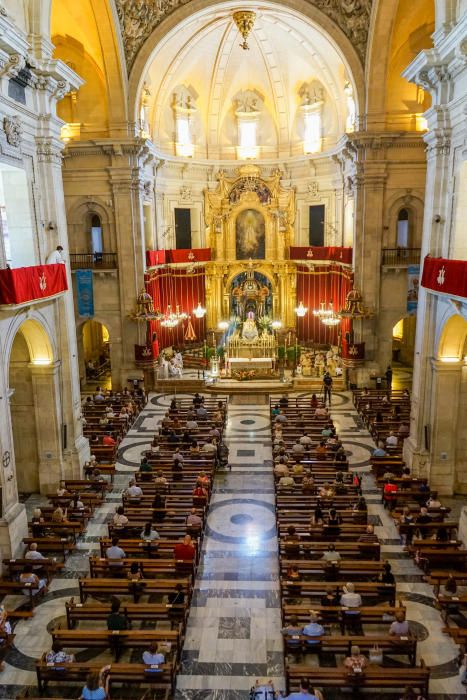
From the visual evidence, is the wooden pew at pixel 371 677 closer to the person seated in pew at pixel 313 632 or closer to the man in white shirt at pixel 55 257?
Answer: the person seated in pew at pixel 313 632

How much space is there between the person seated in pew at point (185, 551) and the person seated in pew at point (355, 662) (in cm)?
448

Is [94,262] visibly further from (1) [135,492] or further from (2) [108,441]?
(1) [135,492]

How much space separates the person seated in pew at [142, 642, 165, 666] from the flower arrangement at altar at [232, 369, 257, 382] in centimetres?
2082

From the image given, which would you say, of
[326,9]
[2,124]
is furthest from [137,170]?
[2,124]

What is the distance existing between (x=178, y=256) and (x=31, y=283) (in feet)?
66.5

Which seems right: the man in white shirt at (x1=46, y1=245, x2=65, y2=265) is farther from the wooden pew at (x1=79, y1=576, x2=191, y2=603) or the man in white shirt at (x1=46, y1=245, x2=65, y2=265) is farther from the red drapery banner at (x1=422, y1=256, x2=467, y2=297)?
the red drapery banner at (x1=422, y1=256, x2=467, y2=297)

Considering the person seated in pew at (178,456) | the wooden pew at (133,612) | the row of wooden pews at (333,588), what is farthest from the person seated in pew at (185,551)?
the person seated in pew at (178,456)

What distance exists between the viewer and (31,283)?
597 inches

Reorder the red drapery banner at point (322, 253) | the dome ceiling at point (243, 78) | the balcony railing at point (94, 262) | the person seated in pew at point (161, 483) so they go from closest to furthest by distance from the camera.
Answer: the person seated in pew at point (161, 483), the balcony railing at point (94, 262), the dome ceiling at point (243, 78), the red drapery banner at point (322, 253)

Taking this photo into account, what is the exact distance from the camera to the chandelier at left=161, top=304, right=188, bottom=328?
102 ft

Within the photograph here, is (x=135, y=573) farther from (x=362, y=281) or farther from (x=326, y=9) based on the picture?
(x=326, y=9)

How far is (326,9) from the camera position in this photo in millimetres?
26703

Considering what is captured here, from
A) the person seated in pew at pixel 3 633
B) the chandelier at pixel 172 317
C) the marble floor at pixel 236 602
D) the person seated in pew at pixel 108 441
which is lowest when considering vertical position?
the marble floor at pixel 236 602

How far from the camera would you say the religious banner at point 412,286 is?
27181 millimetres
